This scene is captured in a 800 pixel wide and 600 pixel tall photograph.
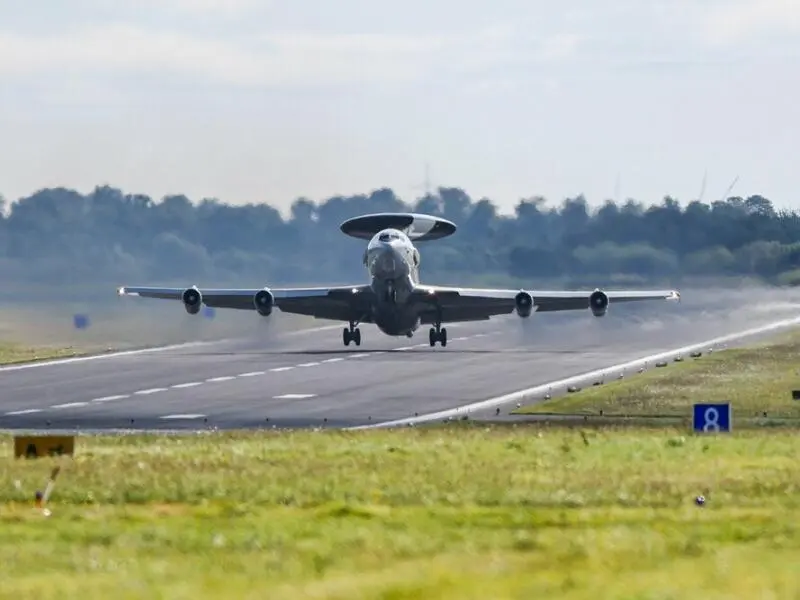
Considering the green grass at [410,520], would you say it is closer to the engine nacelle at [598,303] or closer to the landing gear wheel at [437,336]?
the engine nacelle at [598,303]

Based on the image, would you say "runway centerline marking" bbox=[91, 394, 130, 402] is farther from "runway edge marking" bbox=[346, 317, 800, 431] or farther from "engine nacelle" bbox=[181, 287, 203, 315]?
"engine nacelle" bbox=[181, 287, 203, 315]

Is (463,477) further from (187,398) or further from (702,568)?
(187,398)

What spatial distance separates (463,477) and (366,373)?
1480 inches

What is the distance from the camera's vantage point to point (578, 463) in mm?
30984

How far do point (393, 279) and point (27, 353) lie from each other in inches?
712

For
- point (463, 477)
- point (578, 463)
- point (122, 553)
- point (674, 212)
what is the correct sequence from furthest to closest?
point (674, 212) → point (578, 463) → point (463, 477) → point (122, 553)

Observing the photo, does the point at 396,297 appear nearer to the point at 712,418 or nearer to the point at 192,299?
the point at 192,299

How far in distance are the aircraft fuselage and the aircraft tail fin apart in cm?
747

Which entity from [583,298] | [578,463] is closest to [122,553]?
[578,463]

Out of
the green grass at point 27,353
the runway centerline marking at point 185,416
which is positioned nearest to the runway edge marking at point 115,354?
the green grass at point 27,353

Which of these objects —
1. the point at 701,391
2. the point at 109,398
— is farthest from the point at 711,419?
the point at 109,398

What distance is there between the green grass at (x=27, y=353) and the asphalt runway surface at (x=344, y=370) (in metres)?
2.75

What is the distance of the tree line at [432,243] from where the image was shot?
111500mm

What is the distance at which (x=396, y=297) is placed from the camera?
7462 centimetres
